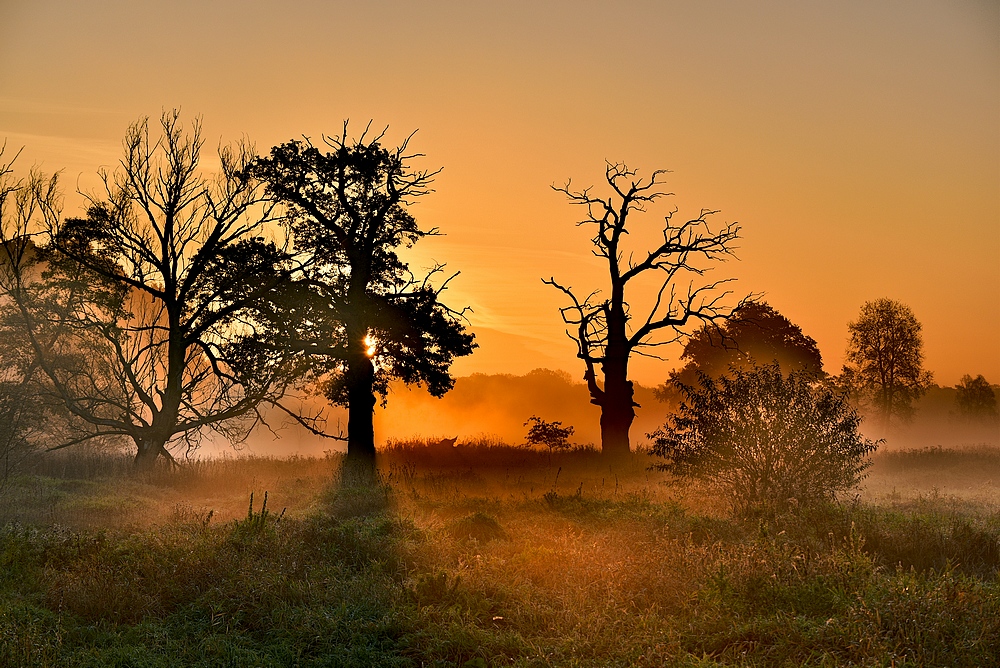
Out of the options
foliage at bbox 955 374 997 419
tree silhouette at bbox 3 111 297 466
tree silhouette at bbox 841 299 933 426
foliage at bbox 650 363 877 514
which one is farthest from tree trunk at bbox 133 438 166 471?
foliage at bbox 955 374 997 419

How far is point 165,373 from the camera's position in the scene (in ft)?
89.2

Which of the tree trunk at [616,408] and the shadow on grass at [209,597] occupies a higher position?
the tree trunk at [616,408]

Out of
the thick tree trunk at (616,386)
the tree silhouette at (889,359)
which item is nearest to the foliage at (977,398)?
the tree silhouette at (889,359)

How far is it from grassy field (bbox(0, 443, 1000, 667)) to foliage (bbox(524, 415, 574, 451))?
43.5 feet

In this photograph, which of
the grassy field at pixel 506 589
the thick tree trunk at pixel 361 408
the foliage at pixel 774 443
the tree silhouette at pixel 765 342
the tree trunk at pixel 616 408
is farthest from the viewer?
the tree silhouette at pixel 765 342

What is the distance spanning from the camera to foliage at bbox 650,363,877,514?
51.0 ft

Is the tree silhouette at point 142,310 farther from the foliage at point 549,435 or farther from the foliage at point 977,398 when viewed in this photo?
the foliage at point 977,398

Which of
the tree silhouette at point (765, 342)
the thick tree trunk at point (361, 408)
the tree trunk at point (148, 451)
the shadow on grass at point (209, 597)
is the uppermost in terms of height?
the tree silhouette at point (765, 342)

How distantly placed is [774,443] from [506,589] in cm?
770

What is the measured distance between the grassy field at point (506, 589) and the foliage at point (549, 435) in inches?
522

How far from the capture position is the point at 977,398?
61031 mm

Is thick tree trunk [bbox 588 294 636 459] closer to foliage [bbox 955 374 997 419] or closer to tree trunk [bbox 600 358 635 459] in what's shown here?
tree trunk [bbox 600 358 635 459]

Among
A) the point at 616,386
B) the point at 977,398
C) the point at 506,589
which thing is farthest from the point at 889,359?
the point at 506,589

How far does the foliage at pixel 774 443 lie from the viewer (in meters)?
15.5
